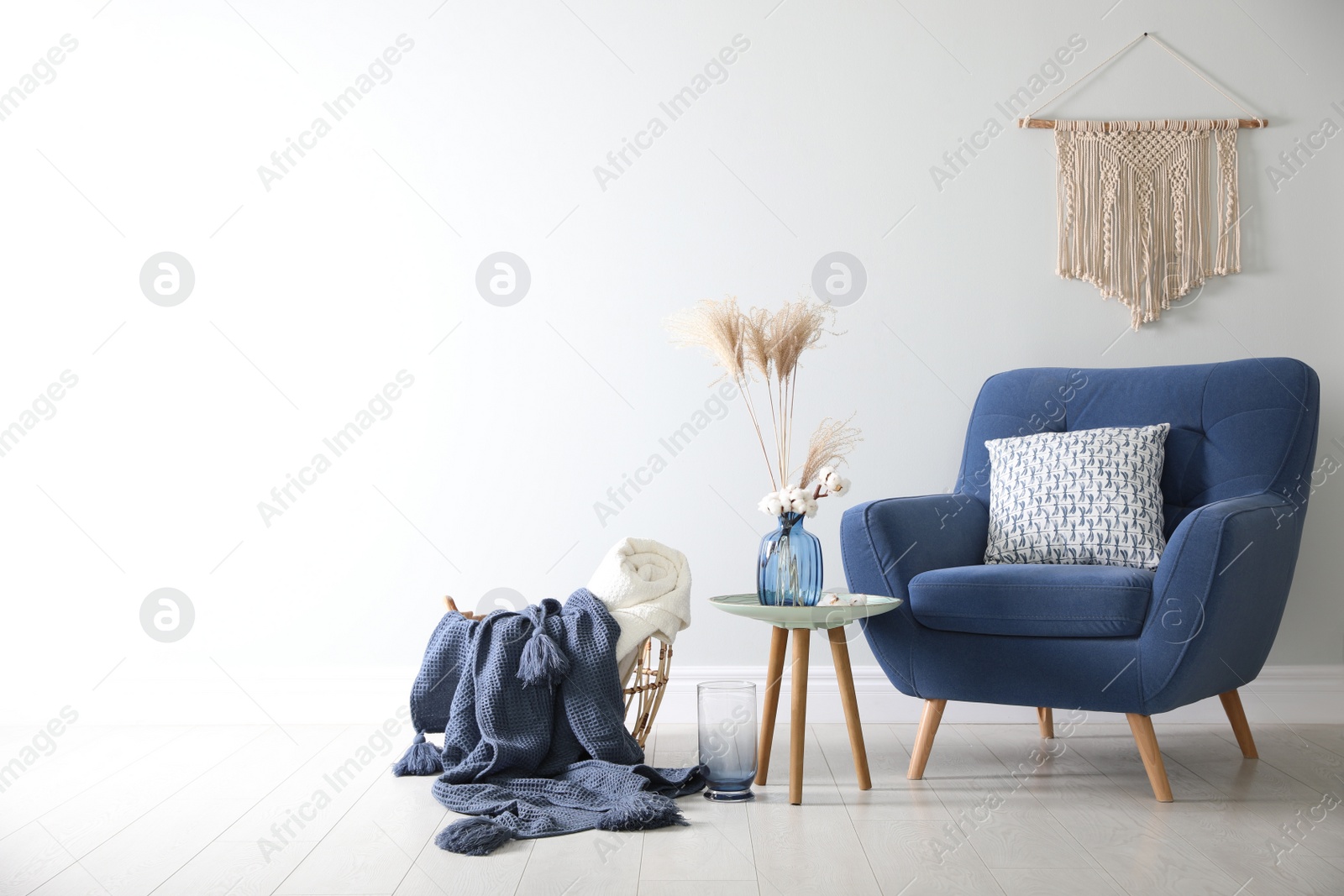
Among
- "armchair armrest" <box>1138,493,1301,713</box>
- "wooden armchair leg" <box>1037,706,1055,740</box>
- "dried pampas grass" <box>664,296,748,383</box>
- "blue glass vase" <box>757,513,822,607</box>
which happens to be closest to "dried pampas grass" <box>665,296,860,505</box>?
"dried pampas grass" <box>664,296,748,383</box>

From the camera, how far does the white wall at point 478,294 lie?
2990 mm

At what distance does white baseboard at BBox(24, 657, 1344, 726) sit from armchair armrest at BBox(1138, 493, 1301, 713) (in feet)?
2.79

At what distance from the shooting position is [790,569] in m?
2.26

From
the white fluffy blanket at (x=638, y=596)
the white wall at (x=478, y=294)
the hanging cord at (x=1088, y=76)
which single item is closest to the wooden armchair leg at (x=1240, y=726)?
the white wall at (x=478, y=294)

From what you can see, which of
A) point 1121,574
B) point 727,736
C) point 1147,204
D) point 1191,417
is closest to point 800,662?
point 727,736

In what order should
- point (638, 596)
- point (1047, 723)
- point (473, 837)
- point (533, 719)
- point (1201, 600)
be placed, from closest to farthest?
point (473, 837) → point (1201, 600) → point (533, 719) → point (638, 596) → point (1047, 723)

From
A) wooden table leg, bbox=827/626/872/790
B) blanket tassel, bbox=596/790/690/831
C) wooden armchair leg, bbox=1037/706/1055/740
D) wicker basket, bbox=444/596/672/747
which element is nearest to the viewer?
blanket tassel, bbox=596/790/690/831

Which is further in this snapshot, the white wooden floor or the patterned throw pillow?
the patterned throw pillow

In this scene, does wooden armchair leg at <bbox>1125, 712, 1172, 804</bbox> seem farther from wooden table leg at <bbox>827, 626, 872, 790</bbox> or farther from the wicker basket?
the wicker basket

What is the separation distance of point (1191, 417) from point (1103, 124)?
0.92 meters

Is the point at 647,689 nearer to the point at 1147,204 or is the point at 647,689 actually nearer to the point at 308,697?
the point at 308,697

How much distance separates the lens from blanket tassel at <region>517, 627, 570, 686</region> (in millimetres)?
2266

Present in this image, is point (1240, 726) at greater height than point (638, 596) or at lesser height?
greater

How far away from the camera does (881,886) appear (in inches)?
65.6
